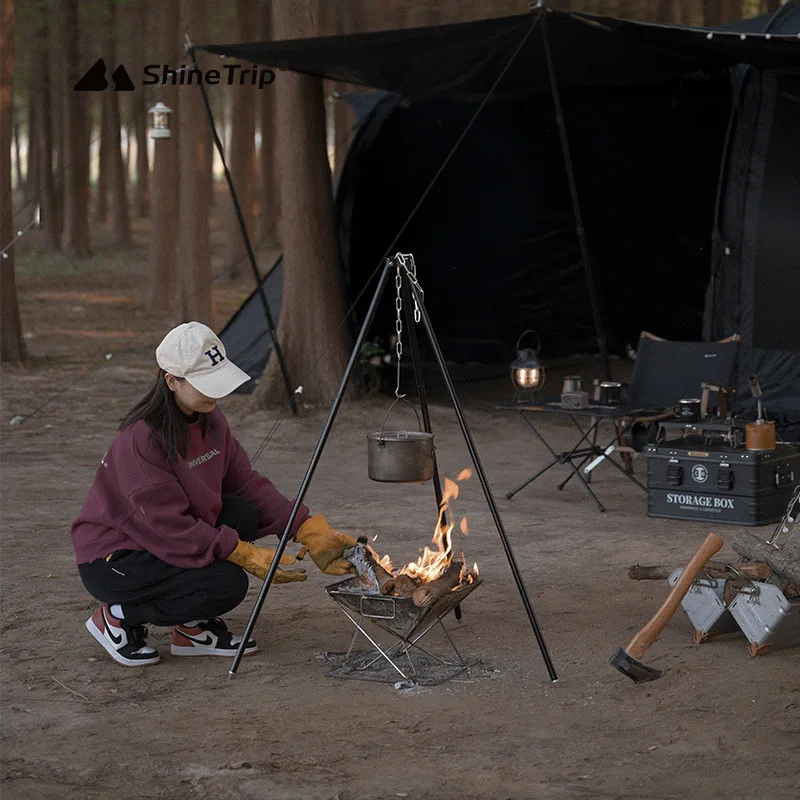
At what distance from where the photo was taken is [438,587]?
4.03 metres

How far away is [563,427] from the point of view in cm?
919

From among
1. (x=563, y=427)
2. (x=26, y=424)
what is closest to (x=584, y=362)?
(x=563, y=427)

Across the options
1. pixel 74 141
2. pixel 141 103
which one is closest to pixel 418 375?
pixel 74 141

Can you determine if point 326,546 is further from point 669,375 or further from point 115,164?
point 115,164

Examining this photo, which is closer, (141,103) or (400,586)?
(400,586)

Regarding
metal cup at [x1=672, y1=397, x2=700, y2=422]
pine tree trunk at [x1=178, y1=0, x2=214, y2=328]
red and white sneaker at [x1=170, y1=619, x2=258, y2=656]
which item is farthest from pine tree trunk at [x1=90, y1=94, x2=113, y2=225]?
red and white sneaker at [x1=170, y1=619, x2=258, y2=656]

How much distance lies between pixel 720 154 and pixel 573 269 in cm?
165

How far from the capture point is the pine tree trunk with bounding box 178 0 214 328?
13.5m

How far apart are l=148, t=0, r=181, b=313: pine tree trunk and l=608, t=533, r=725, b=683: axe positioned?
11.9m

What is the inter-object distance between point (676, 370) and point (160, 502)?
165 inches

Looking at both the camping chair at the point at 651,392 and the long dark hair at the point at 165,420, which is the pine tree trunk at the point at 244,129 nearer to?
the camping chair at the point at 651,392

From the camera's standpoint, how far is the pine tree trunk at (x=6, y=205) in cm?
1127

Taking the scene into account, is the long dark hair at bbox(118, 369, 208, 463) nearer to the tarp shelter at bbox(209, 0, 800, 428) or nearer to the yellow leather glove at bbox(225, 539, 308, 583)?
the yellow leather glove at bbox(225, 539, 308, 583)

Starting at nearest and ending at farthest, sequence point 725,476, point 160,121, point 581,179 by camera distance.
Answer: point 725,476 → point 581,179 → point 160,121
